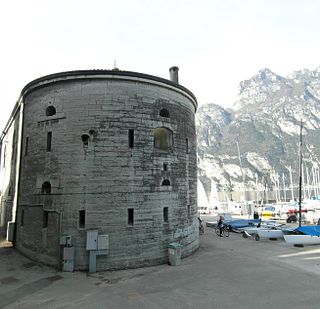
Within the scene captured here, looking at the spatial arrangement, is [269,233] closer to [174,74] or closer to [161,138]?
[161,138]

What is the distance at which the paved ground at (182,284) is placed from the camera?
34.9 ft

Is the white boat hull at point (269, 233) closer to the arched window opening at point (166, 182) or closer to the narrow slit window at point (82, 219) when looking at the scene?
the arched window opening at point (166, 182)

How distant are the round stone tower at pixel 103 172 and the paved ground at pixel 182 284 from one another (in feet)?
4.53

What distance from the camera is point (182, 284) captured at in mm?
12672

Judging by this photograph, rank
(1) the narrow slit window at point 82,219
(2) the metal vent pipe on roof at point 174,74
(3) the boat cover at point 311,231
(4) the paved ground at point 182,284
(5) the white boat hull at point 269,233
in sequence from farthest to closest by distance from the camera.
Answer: (5) the white boat hull at point 269,233 → (2) the metal vent pipe on roof at point 174,74 → (3) the boat cover at point 311,231 → (1) the narrow slit window at point 82,219 → (4) the paved ground at point 182,284

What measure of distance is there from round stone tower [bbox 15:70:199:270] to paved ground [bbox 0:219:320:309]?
1.38 m

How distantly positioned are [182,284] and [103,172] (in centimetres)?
738

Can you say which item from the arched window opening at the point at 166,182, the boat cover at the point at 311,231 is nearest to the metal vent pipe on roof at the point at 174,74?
the arched window opening at the point at 166,182

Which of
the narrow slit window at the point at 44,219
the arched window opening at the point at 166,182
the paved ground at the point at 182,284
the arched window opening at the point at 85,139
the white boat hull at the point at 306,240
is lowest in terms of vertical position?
the paved ground at the point at 182,284

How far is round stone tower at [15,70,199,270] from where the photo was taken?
15.4 m

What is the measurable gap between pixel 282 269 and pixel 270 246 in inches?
272

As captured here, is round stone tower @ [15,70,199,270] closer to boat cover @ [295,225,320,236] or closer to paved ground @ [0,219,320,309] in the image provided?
paved ground @ [0,219,320,309]

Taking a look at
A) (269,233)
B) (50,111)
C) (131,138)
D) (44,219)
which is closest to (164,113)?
(131,138)

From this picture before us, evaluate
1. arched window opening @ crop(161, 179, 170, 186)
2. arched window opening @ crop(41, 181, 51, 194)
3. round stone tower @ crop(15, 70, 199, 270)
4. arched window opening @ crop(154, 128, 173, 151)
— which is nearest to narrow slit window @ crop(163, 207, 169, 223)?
round stone tower @ crop(15, 70, 199, 270)
